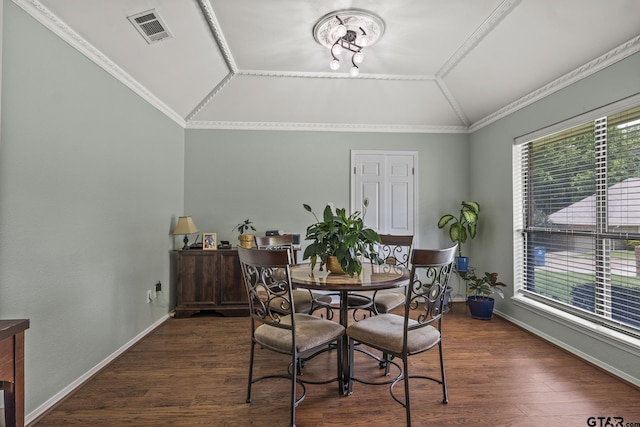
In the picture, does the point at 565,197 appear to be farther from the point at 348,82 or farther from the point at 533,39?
the point at 348,82

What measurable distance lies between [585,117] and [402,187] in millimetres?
2123

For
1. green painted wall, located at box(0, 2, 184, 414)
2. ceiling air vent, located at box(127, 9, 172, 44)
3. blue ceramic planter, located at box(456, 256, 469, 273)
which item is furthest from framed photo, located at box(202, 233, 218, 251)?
blue ceramic planter, located at box(456, 256, 469, 273)

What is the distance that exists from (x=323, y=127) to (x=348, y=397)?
334cm

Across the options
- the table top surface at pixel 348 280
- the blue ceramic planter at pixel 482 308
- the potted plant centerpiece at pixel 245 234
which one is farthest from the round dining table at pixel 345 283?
the blue ceramic planter at pixel 482 308

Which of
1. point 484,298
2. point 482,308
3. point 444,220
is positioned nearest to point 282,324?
point 482,308

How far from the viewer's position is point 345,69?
3369 millimetres

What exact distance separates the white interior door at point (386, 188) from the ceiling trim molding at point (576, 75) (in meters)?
1.27

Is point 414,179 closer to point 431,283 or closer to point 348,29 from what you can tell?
point 348,29

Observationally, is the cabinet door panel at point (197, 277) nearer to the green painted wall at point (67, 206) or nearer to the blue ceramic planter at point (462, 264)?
the green painted wall at point (67, 206)

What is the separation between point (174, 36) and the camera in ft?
8.44

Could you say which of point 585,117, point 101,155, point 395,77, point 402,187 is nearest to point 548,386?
point 585,117

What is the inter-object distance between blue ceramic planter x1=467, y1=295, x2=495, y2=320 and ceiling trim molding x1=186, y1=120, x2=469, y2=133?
2.41 m

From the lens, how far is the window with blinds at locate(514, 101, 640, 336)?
7.59ft

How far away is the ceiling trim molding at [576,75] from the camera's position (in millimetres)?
2230
